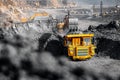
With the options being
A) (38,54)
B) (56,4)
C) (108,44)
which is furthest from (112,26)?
(56,4)

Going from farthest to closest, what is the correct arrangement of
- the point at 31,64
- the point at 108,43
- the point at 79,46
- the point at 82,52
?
the point at 108,43, the point at 82,52, the point at 79,46, the point at 31,64

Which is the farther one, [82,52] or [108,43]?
[108,43]

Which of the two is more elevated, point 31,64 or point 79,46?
point 31,64

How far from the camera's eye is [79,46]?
19875 mm

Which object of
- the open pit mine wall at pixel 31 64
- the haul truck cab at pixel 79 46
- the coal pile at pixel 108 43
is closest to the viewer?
the open pit mine wall at pixel 31 64

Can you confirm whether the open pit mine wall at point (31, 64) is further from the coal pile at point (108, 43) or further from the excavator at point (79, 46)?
the coal pile at point (108, 43)

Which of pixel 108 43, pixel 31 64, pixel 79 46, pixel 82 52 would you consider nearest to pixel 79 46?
pixel 79 46

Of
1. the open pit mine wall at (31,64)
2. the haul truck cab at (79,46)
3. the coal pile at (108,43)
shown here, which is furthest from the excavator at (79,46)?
the open pit mine wall at (31,64)

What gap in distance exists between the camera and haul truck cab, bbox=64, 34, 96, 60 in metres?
19.8

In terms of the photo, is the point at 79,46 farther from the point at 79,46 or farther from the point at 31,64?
the point at 31,64

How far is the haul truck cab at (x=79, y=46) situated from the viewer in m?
19.8

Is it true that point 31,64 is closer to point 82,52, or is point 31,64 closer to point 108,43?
point 82,52

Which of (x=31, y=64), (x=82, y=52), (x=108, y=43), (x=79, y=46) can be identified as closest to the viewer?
(x=31, y=64)

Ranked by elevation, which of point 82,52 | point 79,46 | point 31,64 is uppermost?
point 31,64
